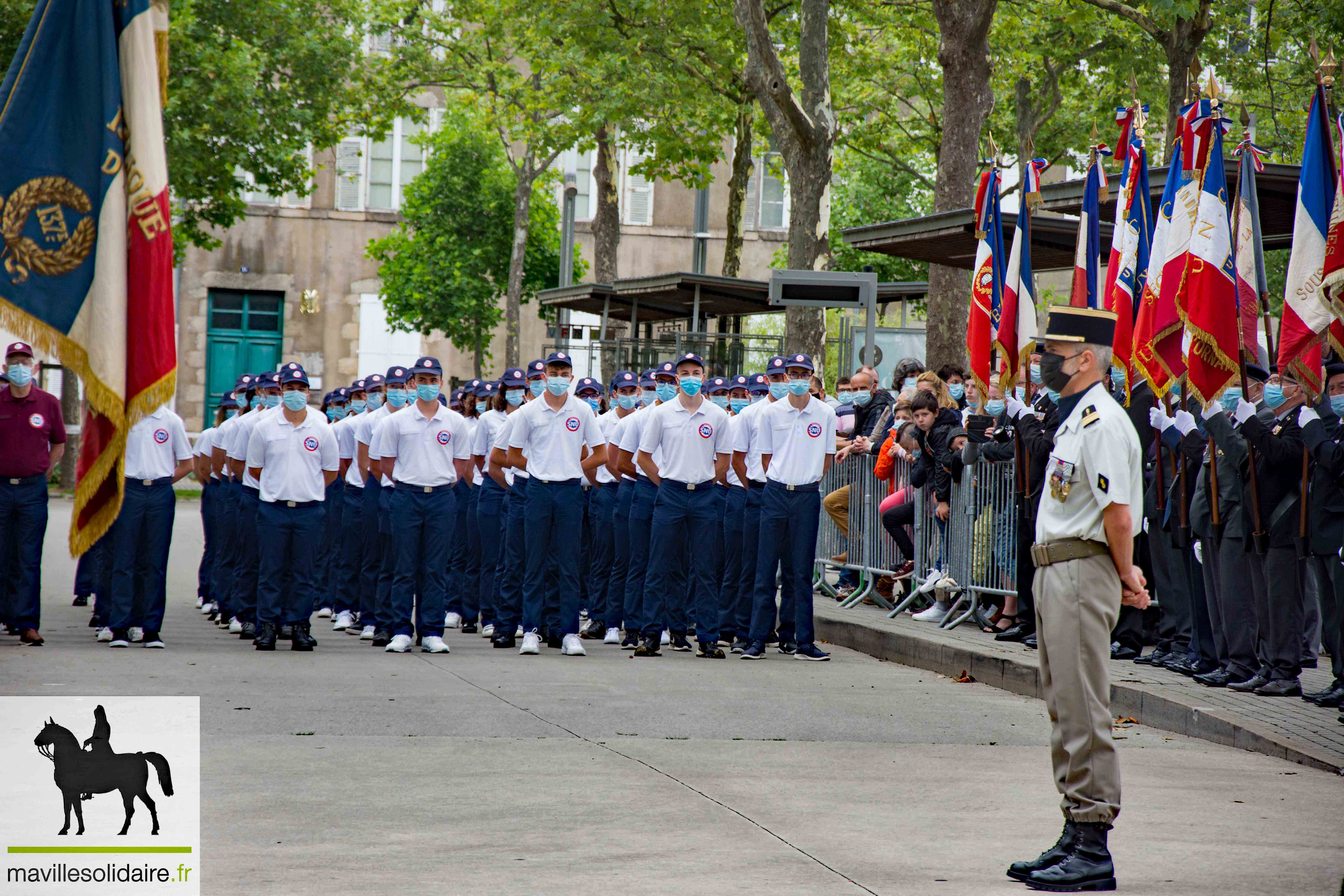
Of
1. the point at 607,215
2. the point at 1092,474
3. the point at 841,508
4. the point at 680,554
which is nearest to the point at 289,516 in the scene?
the point at 680,554

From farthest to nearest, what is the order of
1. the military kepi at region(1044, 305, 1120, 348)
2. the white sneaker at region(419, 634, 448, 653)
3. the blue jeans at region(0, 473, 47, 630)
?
1. the white sneaker at region(419, 634, 448, 653)
2. the blue jeans at region(0, 473, 47, 630)
3. the military kepi at region(1044, 305, 1120, 348)

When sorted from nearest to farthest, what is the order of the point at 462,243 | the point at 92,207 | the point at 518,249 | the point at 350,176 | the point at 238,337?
the point at 92,207 → the point at 518,249 → the point at 462,243 → the point at 238,337 → the point at 350,176

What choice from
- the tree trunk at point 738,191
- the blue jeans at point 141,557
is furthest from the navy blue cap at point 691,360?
the tree trunk at point 738,191

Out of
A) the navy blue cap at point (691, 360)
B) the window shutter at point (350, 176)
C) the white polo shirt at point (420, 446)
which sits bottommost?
the white polo shirt at point (420, 446)

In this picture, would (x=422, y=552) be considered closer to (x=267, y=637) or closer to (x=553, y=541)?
(x=553, y=541)

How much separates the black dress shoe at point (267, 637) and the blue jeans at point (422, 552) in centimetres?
94

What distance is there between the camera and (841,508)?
15.8 metres

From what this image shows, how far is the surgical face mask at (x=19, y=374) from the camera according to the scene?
40.3 ft

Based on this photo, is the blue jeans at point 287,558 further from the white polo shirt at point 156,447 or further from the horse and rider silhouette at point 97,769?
the horse and rider silhouette at point 97,769

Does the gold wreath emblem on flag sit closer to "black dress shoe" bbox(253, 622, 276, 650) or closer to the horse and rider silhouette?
the horse and rider silhouette

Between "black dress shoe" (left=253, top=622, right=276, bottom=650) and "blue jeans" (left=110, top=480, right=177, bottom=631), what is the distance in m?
0.79

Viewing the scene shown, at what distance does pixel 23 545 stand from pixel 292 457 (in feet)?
7.10

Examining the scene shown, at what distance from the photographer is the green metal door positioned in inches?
1789

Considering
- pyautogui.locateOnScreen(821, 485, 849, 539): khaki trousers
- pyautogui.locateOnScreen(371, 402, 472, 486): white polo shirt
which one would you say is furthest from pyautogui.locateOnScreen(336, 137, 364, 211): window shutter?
pyautogui.locateOnScreen(371, 402, 472, 486): white polo shirt
